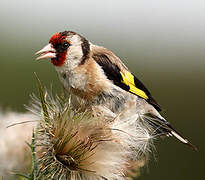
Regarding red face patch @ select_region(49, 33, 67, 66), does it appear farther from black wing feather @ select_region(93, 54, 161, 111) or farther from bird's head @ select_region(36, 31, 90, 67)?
black wing feather @ select_region(93, 54, 161, 111)

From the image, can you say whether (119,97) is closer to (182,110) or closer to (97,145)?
(97,145)

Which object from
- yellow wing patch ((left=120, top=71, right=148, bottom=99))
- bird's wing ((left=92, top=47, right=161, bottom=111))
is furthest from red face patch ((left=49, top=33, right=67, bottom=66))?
yellow wing patch ((left=120, top=71, right=148, bottom=99))

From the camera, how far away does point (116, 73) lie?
12.2 ft

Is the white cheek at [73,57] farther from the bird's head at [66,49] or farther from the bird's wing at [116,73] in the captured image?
the bird's wing at [116,73]

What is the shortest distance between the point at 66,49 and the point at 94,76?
0.27 meters

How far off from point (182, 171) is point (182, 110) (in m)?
1.35

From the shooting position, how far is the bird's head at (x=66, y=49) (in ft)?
11.4

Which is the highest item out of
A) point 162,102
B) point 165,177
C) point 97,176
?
point 97,176

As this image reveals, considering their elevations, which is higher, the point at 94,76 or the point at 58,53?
the point at 58,53

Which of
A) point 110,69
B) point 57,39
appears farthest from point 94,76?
point 57,39

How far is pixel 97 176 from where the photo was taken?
2.65 m

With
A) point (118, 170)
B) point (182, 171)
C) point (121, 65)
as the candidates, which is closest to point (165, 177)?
point (182, 171)

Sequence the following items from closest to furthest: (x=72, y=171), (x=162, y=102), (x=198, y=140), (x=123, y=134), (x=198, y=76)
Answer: (x=72, y=171), (x=123, y=134), (x=198, y=140), (x=162, y=102), (x=198, y=76)

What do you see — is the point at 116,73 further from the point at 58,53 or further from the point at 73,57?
the point at 58,53
